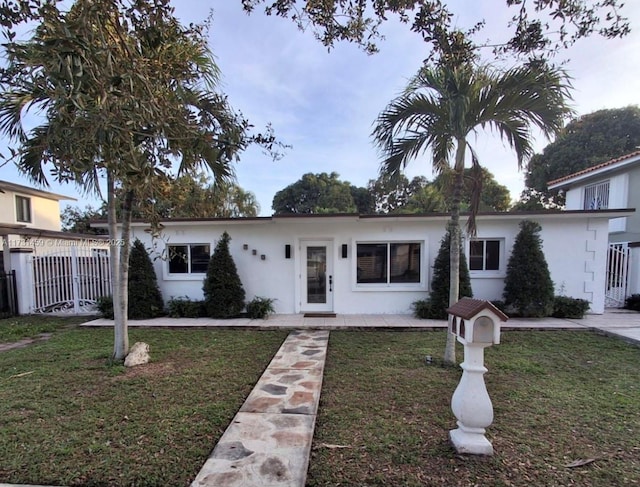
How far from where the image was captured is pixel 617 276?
31.4 feet

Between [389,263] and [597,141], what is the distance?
804 inches

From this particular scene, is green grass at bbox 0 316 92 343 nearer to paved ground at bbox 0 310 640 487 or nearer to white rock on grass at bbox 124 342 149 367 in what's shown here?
paved ground at bbox 0 310 640 487

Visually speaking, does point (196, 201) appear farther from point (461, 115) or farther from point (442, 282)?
point (461, 115)

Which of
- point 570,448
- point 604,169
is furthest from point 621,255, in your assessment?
point 570,448

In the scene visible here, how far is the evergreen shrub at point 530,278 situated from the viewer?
25.7ft

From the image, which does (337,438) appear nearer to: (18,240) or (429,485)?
(429,485)

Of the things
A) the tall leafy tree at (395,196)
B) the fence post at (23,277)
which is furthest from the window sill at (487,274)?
the tall leafy tree at (395,196)

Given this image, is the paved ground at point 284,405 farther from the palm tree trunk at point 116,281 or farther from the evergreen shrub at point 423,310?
the palm tree trunk at point 116,281

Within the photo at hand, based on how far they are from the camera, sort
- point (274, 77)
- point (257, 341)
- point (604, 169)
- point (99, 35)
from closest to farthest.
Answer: point (99, 35) < point (257, 341) < point (274, 77) < point (604, 169)

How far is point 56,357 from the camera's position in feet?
17.7

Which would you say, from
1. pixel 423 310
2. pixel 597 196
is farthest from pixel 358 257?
pixel 597 196

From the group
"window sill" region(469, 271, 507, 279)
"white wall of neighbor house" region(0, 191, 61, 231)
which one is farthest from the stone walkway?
"white wall of neighbor house" region(0, 191, 61, 231)

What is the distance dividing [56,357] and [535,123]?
28.4 feet

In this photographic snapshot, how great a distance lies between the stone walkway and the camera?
8.06 ft
